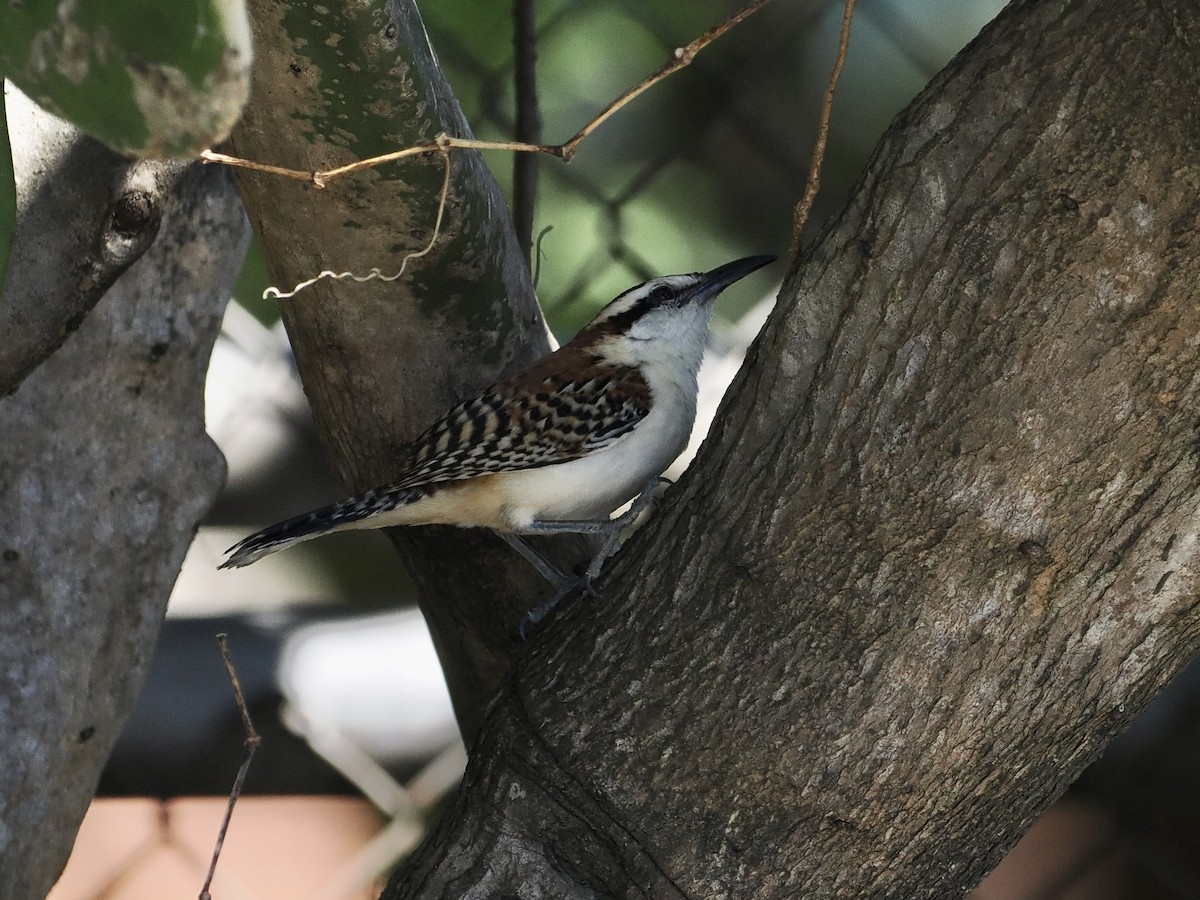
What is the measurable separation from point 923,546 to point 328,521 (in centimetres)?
104

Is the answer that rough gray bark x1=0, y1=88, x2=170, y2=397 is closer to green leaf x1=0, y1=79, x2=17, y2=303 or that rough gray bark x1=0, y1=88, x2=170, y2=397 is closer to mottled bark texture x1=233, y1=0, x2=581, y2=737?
mottled bark texture x1=233, y1=0, x2=581, y2=737

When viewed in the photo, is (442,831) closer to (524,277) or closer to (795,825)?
(795,825)

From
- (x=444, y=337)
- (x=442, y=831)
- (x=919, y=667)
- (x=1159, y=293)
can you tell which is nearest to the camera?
(x=1159, y=293)

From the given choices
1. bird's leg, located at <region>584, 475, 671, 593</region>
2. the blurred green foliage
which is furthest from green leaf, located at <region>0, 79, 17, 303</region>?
the blurred green foliage

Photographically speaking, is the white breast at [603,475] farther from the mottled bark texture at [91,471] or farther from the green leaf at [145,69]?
the green leaf at [145,69]

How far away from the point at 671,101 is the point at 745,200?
31cm

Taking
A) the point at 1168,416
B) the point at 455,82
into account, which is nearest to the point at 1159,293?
the point at 1168,416

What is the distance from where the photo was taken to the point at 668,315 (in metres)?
2.43

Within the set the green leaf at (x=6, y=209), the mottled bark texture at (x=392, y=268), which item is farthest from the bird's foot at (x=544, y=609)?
the green leaf at (x=6, y=209)

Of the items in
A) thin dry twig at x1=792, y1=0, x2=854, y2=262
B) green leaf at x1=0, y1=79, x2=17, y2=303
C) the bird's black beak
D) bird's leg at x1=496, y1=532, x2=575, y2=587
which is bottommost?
bird's leg at x1=496, y1=532, x2=575, y2=587

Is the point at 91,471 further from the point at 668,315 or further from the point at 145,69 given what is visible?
the point at 145,69

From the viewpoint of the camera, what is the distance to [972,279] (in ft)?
4.34

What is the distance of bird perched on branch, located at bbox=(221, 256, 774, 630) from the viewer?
2057 millimetres

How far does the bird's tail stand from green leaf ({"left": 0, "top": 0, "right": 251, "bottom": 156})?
129 centimetres
